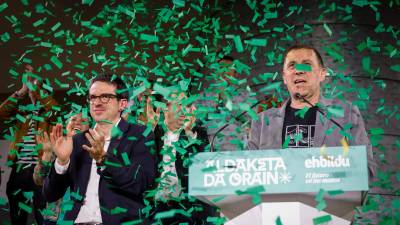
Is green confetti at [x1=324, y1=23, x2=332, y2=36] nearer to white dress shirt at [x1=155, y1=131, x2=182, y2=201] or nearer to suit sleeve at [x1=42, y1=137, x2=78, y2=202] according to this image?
white dress shirt at [x1=155, y1=131, x2=182, y2=201]

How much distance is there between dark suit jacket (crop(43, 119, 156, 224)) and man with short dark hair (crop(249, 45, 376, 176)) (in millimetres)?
567

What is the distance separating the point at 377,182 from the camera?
3293 mm

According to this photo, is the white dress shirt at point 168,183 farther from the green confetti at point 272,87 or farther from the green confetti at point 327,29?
the green confetti at point 327,29

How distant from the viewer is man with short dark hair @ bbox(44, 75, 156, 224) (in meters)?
2.80

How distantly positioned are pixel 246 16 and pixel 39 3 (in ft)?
5.49

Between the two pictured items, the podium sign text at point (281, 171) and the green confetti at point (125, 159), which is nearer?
the podium sign text at point (281, 171)

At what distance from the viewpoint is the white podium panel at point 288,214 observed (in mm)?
2090

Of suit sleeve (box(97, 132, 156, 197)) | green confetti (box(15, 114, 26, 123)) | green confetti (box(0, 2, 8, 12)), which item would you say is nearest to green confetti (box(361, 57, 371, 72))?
suit sleeve (box(97, 132, 156, 197))


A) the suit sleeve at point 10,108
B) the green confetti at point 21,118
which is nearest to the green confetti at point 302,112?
the green confetti at point 21,118

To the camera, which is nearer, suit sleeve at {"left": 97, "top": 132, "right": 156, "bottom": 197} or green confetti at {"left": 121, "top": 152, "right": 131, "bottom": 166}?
suit sleeve at {"left": 97, "top": 132, "right": 156, "bottom": 197}

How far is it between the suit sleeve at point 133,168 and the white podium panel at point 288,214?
0.89 metres

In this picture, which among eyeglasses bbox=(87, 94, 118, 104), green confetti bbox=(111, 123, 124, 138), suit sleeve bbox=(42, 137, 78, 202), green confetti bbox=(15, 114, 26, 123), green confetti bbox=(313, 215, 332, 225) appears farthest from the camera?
green confetti bbox=(15, 114, 26, 123)

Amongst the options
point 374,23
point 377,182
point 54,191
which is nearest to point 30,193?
point 54,191

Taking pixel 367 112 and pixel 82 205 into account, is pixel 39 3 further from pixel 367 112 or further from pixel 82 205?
pixel 367 112
